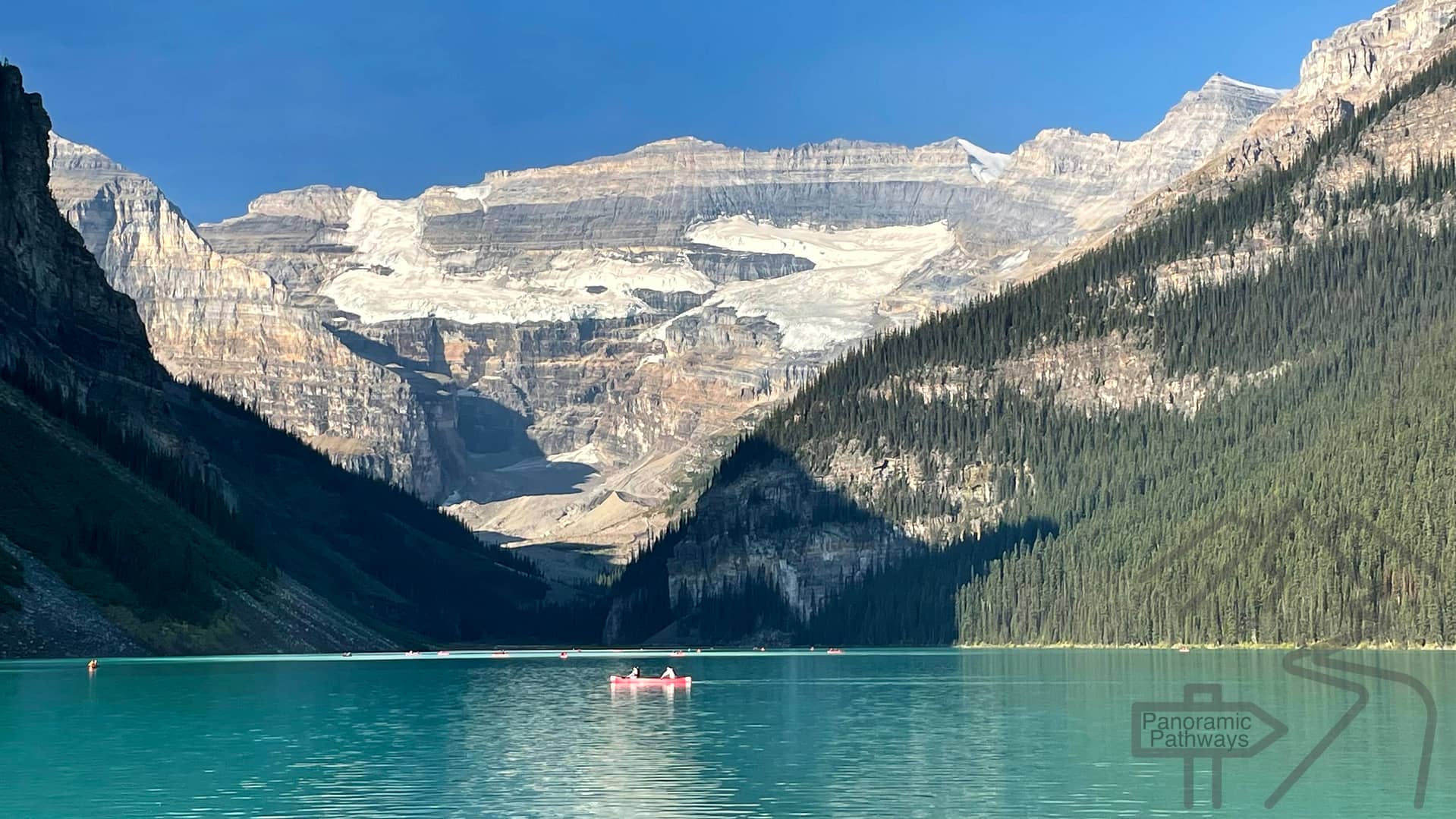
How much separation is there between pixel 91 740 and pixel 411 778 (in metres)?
33.0

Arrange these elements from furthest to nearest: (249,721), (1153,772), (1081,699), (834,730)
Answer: (1081,699)
(249,721)
(834,730)
(1153,772)

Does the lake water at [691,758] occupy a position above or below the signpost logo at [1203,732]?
below

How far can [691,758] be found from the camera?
124188mm

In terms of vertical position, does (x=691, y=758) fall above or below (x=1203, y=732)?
below

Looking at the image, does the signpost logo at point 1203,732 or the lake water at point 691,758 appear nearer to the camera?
the lake water at point 691,758

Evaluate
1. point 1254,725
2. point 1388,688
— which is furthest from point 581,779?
point 1388,688

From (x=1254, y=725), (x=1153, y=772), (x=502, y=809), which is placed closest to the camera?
(x=502, y=809)

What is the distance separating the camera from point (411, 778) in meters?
114

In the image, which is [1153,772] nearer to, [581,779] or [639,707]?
[581,779]

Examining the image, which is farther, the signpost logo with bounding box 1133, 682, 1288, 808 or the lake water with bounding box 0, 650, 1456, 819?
the signpost logo with bounding box 1133, 682, 1288, 808

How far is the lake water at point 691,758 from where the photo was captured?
3954 inches

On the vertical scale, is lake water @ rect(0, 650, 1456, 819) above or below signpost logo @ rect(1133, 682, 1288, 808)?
below

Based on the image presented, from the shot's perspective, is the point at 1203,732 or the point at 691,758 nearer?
the point at 691,758

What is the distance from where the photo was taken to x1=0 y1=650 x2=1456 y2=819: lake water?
100438mm
